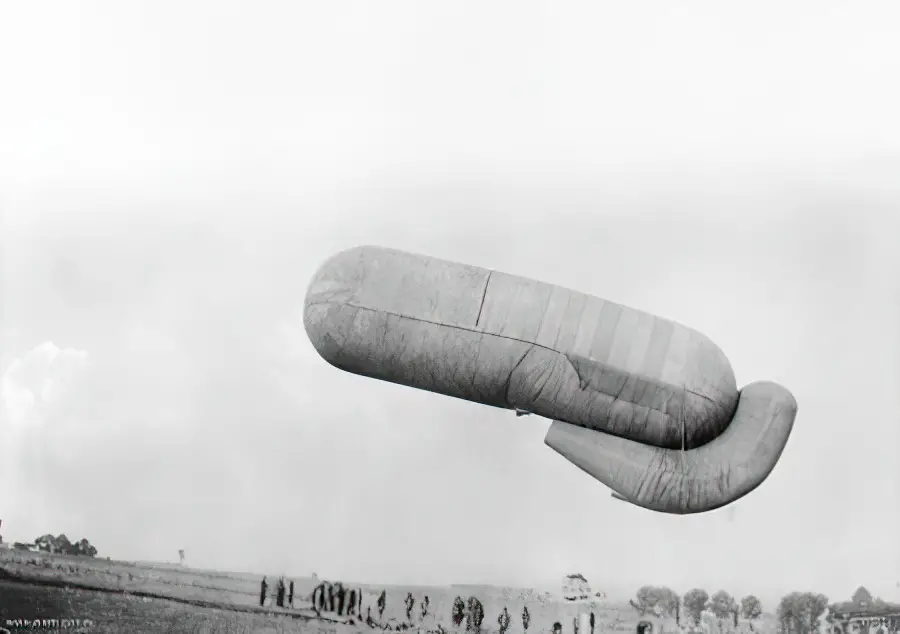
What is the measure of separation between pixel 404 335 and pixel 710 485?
7.56 feet

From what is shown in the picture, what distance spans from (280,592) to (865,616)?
30.0 ft

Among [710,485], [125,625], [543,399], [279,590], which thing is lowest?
[125,625]

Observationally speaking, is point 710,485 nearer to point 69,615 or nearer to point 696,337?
point 696,337

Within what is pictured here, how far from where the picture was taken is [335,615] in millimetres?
10414

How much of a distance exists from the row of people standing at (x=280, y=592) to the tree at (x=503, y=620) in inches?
103

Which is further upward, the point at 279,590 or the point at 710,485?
the point at 710,485

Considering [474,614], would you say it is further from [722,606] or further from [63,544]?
[63,544]

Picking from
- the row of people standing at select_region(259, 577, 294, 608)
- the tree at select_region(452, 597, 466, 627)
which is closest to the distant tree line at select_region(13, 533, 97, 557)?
the row of people standing at select_region(259, 577, 294, 608)

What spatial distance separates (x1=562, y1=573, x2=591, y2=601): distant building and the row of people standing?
329 cm

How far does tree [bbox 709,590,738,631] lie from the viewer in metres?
10.2

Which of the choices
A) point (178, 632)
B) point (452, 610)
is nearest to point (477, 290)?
point (452, 610)

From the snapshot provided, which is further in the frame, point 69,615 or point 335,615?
point 69,615

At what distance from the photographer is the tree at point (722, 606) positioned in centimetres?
1022

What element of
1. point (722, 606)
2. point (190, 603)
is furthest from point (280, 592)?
point (722, 606)
